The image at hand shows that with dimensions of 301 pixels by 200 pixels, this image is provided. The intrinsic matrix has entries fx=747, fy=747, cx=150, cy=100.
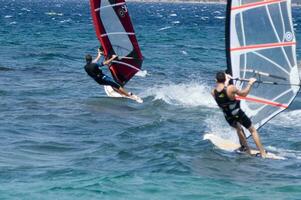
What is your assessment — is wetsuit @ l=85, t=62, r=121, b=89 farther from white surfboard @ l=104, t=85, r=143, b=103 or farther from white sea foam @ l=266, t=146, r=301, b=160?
white sea foam @ l=266, t=146, r=301, b=160

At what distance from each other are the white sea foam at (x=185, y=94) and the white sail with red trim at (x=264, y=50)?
5.99 meters

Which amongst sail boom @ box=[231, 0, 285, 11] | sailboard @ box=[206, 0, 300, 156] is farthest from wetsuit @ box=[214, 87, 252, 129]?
sail boom @ box=[231, 0, 285, 11]

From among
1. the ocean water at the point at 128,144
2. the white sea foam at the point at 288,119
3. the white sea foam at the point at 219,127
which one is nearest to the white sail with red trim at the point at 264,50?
the ocean water at the point at 128,144

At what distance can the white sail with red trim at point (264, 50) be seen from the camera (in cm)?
1196

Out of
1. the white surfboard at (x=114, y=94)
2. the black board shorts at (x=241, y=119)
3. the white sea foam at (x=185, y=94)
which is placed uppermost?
the black board shorts at (x=241, y=119)

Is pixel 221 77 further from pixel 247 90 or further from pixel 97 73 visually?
pixel 97 73

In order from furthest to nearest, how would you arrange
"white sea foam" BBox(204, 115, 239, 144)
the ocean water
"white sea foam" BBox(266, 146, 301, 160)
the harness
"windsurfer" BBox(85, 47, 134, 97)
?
"windsurfer" BBox(85, 47, 134, 97) < "white sea foam" BBox(204, 115, 239, 144) < "white sea foam" BBox(266, 146, 301, 160) < the harness < the ocean water

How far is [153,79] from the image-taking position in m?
24.1

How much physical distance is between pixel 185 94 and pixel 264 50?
27.2 feet

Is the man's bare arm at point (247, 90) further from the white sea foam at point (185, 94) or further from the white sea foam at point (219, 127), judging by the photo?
the white sea foam at point (185, 94)

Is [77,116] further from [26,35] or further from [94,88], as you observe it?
[26,35]

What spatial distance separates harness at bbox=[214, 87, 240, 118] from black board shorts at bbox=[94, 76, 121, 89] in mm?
6665

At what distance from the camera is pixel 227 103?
11633mm

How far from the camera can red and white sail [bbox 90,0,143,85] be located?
19.8 metres
